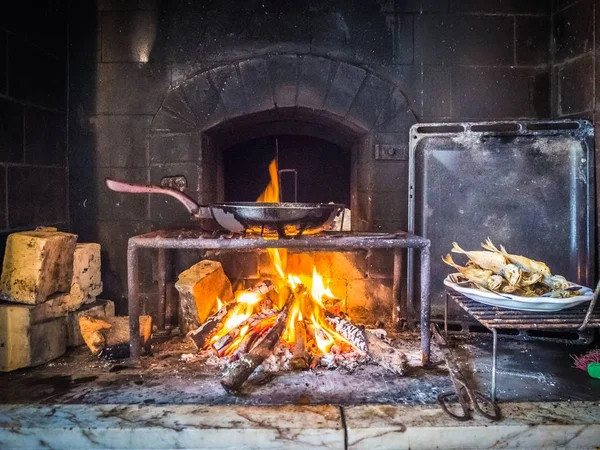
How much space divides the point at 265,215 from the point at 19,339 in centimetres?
175

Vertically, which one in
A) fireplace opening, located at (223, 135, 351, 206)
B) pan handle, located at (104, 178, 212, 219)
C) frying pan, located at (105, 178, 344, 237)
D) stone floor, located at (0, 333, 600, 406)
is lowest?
stone floor, located at (0, 333, 600, 406)

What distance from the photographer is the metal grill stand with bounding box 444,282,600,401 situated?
93.7 inches

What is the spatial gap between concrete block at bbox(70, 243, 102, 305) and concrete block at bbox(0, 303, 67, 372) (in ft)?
1.43

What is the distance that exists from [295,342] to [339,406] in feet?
2.61

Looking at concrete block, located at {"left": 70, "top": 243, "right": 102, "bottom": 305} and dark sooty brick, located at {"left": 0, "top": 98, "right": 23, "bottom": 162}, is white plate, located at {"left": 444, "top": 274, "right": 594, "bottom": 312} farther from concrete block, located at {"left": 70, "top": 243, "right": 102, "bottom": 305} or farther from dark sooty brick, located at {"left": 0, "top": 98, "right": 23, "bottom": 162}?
dark sooty brick, located at {"left": 0, "top": 98, "right": 23, "bottom": 162}

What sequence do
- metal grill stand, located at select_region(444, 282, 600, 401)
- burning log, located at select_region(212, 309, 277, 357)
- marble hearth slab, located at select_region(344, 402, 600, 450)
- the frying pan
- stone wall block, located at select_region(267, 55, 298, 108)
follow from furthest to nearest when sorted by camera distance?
stone wall block, located at select_region(267, 55, 298, 108) → burning log, located at select_region(212, 309, 277, 357) → the frying pan → metal grill stand, located at select_region(444, 282, 600, 401) → marble hearth slab, located at select_region(344, 402, 600, 450)

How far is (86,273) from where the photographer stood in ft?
12.0

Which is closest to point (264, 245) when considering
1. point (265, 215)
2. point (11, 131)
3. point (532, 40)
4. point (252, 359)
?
point (265, 215)

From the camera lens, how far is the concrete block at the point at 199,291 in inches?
138

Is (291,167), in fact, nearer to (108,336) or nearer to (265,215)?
(265,215)

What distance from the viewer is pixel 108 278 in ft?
13.3

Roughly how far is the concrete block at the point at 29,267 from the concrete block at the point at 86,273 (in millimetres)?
295

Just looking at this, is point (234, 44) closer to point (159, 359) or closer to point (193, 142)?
point (193, 142)

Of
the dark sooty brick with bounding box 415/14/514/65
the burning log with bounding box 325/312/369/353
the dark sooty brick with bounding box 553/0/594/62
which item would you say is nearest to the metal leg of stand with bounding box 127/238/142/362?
the burning log with bounding box 325/312/369/353
